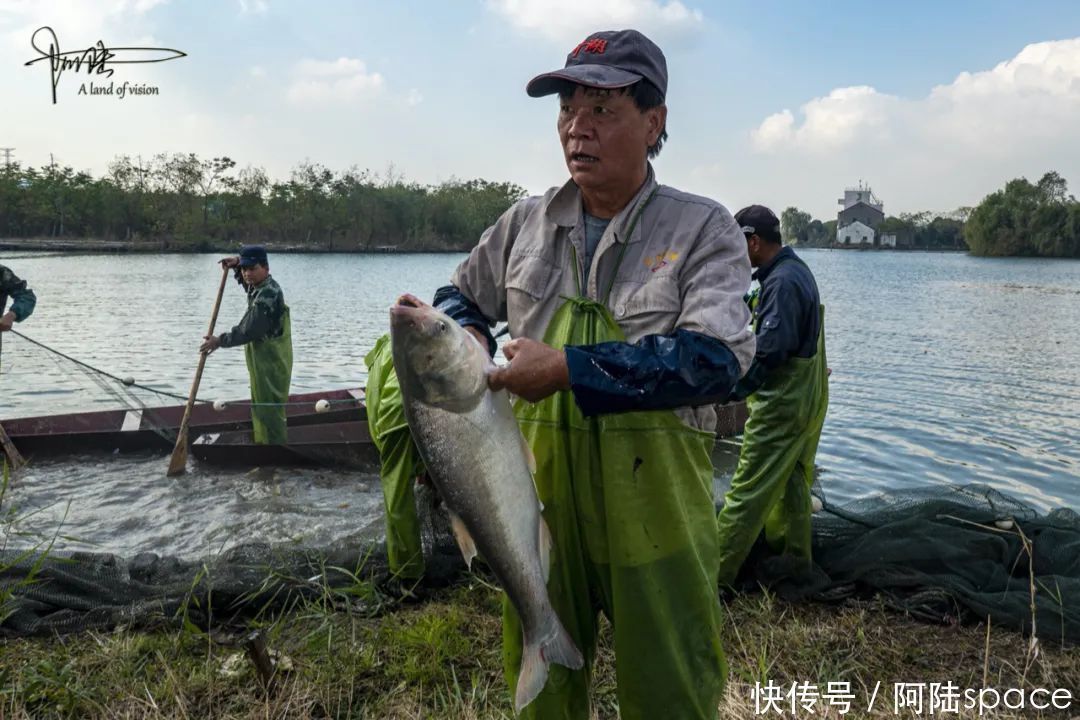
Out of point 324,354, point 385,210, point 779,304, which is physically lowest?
point 324,354

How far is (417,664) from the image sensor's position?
4.11 meters

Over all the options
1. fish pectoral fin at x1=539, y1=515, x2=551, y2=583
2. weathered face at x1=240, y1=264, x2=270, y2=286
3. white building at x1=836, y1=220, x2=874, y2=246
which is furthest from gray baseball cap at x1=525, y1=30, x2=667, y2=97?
white building at x1=836, y1=220, x2=874, y2=246

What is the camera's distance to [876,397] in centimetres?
1666

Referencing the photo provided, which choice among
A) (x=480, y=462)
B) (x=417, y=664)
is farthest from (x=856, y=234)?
(x=480, y=462)

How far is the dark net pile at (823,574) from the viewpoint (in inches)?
185

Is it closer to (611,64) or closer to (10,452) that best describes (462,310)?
(611,64)

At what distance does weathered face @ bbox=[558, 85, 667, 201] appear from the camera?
2.60 meters

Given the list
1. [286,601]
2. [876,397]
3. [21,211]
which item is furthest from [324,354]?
[21,211]

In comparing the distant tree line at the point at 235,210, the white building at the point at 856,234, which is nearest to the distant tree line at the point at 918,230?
the white building at the point at 856,234

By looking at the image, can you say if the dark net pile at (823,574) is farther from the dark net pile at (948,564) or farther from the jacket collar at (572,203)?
the jacket collar at (572,203)

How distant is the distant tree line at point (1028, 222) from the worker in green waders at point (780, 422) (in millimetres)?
103291

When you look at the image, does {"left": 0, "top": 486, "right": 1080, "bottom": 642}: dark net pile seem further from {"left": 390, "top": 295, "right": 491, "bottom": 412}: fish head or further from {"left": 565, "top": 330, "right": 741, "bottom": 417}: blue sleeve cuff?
{"left": 565, "top": 330, "right": 741, "bottom": 417}: blue sleeve cuff

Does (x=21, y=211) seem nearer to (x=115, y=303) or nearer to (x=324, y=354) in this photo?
(x=115, y=303)

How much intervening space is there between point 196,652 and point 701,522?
3109mm
